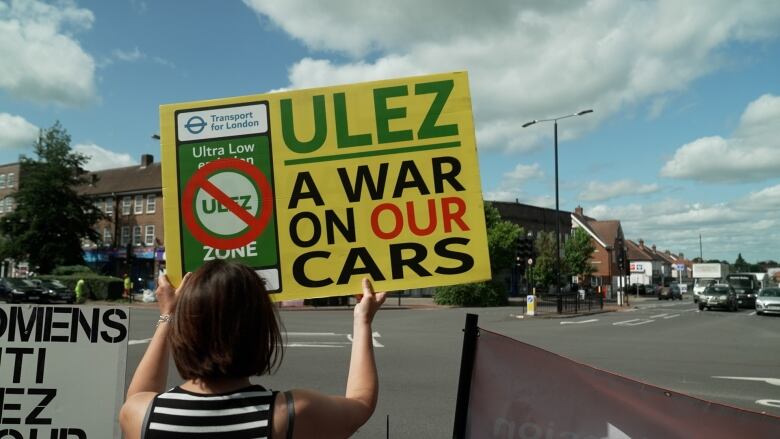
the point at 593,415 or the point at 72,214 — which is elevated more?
the point at 72,214

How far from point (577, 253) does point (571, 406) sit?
59.1 metres

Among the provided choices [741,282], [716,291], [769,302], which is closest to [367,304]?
[769,302]

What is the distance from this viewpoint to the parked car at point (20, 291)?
3306 centimetres

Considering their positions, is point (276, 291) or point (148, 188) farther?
point (148, 188)

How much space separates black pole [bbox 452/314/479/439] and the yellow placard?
8.3 inches

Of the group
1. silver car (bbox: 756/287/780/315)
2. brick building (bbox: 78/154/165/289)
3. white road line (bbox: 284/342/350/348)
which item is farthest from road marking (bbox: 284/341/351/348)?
brick building (bbox: 78/154/165/289)

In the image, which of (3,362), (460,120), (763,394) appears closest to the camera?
(460,120)

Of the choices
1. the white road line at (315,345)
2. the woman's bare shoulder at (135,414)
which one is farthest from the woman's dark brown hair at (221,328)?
the white road line at (315,345)

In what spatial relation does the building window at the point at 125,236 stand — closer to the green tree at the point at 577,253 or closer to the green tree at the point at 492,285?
the green tree at the point at 492,285

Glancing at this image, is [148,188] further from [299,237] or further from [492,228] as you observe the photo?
[299,237]

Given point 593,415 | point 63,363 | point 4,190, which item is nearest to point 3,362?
point 63,363

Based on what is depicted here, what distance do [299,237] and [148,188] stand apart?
61.0 metres

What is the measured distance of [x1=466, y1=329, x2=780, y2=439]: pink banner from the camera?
7.15ft

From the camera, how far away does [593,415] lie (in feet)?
7.55
